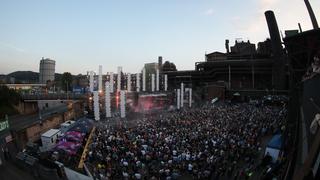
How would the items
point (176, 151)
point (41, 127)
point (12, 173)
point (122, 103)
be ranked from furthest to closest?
point (122, 103) < point (41, 127) < point (176, 151) < point (12, 173)

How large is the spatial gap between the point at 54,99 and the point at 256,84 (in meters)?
56.2

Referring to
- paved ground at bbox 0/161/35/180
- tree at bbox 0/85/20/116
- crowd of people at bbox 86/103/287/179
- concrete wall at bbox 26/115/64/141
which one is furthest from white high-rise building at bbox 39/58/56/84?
paved ground at bbox 0/161/35/180

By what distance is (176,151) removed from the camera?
20.5 metres

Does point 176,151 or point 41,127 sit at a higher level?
point 41,127

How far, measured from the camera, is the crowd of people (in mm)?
17922

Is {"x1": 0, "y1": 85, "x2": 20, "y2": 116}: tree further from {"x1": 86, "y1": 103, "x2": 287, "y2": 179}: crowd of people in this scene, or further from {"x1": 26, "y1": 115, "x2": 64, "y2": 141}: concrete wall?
{"x1": 86, "y1": 103, "x2": 287, "y2": 179}: crowd of people

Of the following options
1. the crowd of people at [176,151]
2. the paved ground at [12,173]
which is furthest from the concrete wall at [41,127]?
the paved ground at [12,173]

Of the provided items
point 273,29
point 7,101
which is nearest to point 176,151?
point 273,29

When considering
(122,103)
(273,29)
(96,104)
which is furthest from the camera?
(273,29)

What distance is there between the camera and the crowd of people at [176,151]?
1792 cm

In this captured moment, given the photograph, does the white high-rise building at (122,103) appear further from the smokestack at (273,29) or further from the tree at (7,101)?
the tree at (7,101)

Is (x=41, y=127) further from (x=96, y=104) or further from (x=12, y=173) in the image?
(x=12, y=173)

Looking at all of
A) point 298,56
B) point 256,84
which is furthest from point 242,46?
point 298,56

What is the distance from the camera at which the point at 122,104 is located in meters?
31.8
